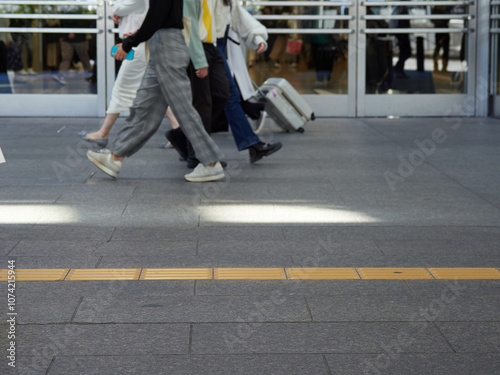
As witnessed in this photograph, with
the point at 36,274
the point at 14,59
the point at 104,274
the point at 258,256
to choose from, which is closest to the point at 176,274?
the point at 104,274

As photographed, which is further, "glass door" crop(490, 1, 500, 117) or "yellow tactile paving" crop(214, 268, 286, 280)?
"glass door" crop(490, 1, 500, 117)

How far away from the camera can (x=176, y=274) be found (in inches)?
165

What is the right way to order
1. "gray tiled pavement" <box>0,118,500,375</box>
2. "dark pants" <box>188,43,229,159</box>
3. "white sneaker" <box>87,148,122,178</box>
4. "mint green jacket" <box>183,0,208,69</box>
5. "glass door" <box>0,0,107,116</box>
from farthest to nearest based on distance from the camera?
"glass door" <box>0,0,107,116</box> < "dark pants" <box>188,43,229,159</box> < "white sneaker" <box>87,148,122,178</box> < "mint green jacket" <box>183,0,208,69</box> < "gray tiled pavement" <box>0,118,500,375</box>

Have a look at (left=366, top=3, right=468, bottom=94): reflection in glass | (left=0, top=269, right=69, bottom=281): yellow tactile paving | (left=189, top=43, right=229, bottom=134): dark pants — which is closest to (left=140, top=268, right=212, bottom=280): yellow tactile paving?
(left=0, top=269, right=69, bottom=281): yellow tactile paving

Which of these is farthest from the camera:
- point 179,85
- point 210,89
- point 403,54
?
point 403,54

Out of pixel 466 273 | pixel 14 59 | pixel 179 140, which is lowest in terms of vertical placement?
pixel 466 273

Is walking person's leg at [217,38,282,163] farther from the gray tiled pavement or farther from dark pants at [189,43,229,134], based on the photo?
the gray tiled pavement

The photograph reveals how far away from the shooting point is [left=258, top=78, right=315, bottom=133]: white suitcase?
9953 mm

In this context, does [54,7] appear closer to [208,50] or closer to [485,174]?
[208,50]

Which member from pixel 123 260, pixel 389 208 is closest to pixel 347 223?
pixel 389 208

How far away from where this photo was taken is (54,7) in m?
11.9

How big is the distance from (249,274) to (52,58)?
840 centimetres

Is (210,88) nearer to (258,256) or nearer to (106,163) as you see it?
(106,163)

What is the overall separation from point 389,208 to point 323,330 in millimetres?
2549
